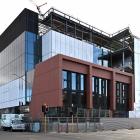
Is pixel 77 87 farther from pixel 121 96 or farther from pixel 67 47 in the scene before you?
pixel 67 47

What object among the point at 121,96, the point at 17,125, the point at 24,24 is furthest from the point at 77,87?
the point at 24,24

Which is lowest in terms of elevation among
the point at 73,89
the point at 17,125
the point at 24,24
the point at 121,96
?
the point at 17,125

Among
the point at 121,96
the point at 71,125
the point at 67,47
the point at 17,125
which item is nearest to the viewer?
the point at 71,125

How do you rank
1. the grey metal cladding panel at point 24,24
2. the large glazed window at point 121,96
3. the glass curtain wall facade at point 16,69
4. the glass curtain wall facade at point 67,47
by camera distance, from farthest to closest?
the grey metal cladding panel at point 24,24
the glass curtain wall facade at point 16,69
the glass curtain wall facade at point 67,47
the large glazed window at point 121,96

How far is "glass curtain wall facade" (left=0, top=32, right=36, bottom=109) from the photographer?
76019mm

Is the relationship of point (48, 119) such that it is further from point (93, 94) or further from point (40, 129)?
point (93, 94)

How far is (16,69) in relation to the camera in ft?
268

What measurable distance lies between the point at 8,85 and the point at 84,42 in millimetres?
21769

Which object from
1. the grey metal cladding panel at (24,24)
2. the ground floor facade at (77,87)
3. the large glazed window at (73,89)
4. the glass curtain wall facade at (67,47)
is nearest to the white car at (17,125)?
the ground floor facade at (77,87)

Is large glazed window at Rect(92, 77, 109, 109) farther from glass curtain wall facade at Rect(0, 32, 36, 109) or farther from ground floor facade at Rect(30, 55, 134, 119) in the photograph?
glass curtain wall facade at Rect(0, 32, 36, 109)

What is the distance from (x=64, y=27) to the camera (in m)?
76.8

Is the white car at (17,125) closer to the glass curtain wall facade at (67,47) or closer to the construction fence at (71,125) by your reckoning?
the construction fence at (71,125)

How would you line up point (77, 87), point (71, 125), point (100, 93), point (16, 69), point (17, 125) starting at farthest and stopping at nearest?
1. point (16, 69)
2. point (100, 93)
3. point (77, 87)
4. point (17, 125)
5. point (71, 125)

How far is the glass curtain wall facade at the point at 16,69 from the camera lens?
249ft
